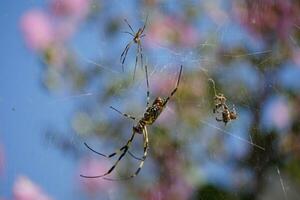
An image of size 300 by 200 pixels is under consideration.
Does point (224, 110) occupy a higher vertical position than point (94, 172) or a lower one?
higher

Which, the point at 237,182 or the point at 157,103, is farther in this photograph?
the point at 237,182

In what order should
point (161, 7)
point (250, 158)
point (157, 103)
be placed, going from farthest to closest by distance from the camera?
point (161, 7)
point (250, 158)
point (157, 103)

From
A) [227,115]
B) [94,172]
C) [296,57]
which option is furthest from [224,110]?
[94,172]

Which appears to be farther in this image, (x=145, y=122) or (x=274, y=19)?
(x=274, y=19)

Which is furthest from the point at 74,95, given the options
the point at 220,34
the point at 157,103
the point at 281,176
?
the point at 281,176

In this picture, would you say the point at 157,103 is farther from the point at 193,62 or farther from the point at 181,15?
the point at 181,15

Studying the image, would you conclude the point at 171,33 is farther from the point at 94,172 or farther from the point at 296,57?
the point at 94,172
